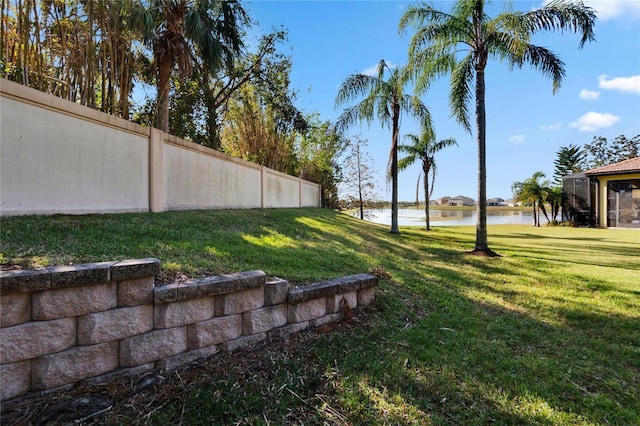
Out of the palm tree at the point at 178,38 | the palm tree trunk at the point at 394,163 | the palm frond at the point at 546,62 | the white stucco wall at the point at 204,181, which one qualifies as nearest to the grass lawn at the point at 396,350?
the white stucco wall at the point at 204,181

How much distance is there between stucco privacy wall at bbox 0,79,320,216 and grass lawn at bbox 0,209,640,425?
1.47 ft

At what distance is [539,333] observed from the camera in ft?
9.73

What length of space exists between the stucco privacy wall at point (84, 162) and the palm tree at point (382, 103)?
5.63 m

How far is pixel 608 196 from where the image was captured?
53.4 ft

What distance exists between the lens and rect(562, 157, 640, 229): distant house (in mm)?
15441

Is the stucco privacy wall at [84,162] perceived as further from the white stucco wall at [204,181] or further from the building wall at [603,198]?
the building wall at [603,198]

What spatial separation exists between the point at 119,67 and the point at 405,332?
22.6 ft

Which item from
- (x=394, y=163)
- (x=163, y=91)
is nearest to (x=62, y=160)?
(x=163, y=91)

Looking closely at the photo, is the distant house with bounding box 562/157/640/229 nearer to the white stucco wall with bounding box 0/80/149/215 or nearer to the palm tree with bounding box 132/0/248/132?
the palm tree with bounding box 132/0/248/132

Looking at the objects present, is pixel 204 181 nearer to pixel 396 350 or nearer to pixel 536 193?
pixel 396 350

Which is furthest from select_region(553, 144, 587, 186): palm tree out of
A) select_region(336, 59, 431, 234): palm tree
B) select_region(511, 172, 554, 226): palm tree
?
select_region(336, 59, 431, 234): palm tree

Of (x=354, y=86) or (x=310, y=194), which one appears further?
(x=310, y=194)

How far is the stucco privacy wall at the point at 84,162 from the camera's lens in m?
3.46

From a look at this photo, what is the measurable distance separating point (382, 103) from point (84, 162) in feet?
30.3
